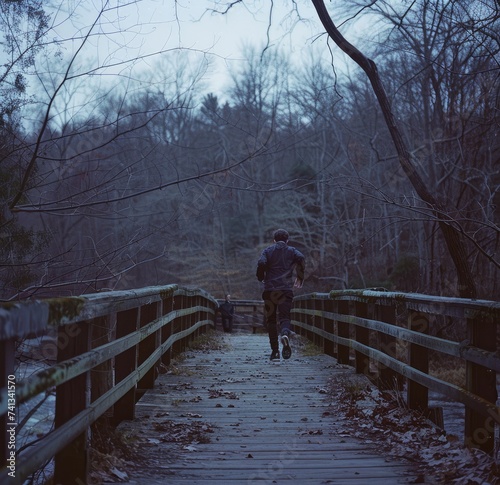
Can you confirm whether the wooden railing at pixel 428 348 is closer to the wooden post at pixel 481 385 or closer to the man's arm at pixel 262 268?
the wooden post at pixel 481 385

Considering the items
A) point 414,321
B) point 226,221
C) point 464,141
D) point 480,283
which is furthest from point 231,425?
point 226,221

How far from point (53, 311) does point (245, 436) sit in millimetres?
3130

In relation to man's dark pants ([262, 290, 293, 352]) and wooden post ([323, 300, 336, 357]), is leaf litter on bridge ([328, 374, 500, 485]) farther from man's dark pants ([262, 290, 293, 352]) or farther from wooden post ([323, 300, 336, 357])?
wooden post ([323, 300, 336, 357])

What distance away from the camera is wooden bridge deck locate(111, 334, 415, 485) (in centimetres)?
474

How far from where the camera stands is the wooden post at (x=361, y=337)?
28.6 ft

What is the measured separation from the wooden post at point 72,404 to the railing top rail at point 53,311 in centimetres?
14

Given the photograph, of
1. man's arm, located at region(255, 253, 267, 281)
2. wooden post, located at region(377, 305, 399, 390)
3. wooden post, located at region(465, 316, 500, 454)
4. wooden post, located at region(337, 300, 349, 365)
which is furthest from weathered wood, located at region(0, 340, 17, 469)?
man's arm, located at region(255, 253, 267, 281)

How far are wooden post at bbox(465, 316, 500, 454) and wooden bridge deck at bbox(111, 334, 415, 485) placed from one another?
20.3 inches

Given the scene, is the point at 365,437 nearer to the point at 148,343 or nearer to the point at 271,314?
the point at 148,343

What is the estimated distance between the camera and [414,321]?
643 cm

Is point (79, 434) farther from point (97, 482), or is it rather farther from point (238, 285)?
point (238, 285)

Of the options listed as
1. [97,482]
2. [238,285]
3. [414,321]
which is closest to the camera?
[97,482]

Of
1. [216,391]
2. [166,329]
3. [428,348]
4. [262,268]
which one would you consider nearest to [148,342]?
[216,391]

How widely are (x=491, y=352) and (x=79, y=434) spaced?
104 inches
